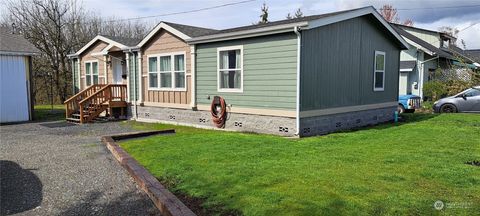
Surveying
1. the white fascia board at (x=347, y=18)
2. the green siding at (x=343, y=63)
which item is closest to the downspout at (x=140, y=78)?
the green siding at (x=343, y=63)

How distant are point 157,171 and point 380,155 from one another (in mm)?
4077

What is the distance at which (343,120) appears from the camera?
10844 millimetres

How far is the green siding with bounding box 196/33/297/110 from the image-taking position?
9.16m

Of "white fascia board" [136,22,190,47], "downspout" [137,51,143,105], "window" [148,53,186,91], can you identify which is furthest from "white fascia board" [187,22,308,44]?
"downspout" [137,51,143,105]

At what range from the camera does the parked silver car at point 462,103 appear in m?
16.2

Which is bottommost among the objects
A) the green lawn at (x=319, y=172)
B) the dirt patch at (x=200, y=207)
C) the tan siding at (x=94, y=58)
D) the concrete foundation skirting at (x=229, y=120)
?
the dirt patch at (x=200, y=207)

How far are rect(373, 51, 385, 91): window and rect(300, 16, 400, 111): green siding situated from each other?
0.73 ft

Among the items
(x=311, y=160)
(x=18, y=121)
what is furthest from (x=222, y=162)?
(x=18, y=121)

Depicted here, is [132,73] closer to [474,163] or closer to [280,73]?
[280,73]

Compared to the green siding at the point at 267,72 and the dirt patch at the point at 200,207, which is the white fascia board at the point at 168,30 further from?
the dirt patch at the point at 200,207

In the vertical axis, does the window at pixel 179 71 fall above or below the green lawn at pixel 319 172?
above

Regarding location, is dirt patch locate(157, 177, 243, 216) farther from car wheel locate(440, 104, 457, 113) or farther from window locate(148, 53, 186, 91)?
car wheel locate(440, 104, 457, 113)

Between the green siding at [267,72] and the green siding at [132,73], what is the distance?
15.6 ft

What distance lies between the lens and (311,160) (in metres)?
6.14
